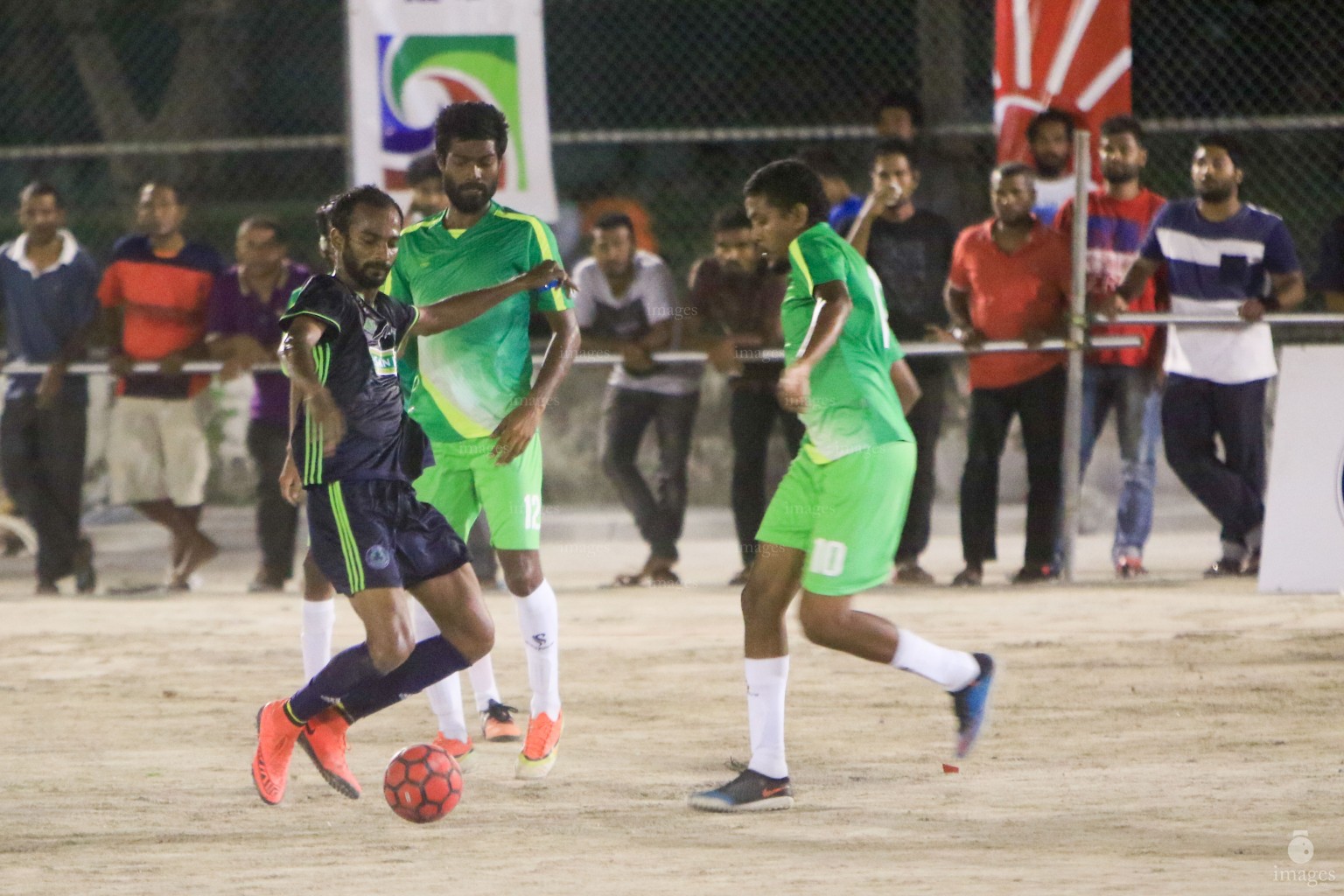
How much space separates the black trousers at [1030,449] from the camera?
9859 millimetres

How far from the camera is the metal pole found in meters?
9.59

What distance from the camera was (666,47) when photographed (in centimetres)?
1905

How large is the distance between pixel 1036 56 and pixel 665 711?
513cm

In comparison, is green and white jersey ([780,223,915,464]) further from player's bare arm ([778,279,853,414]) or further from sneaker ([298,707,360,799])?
sneaker ([298,707,360,799])

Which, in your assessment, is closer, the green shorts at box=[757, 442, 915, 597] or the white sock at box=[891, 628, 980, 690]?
the green shorts at box=[757, 442, 915, 597]

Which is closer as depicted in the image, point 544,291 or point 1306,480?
point 544,291

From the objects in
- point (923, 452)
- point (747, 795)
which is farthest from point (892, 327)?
point (747, 795)

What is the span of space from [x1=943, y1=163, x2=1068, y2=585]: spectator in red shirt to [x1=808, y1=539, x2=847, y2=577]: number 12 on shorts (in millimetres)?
4504

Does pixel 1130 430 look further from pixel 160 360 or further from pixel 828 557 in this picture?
pixel 160 360

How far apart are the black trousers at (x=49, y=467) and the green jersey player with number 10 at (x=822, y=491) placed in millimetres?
6227

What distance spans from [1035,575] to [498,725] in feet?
13.9

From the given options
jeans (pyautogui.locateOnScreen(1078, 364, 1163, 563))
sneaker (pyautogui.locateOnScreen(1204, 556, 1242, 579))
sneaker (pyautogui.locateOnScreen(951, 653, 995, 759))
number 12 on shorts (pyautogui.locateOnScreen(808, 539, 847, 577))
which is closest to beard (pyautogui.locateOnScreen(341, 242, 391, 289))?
number 12 on shorts (pyautogui.locateOnScreen(808, 539, 847, 577))

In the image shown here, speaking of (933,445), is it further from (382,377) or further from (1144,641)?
(382,377)

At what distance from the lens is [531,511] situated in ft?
19.9
